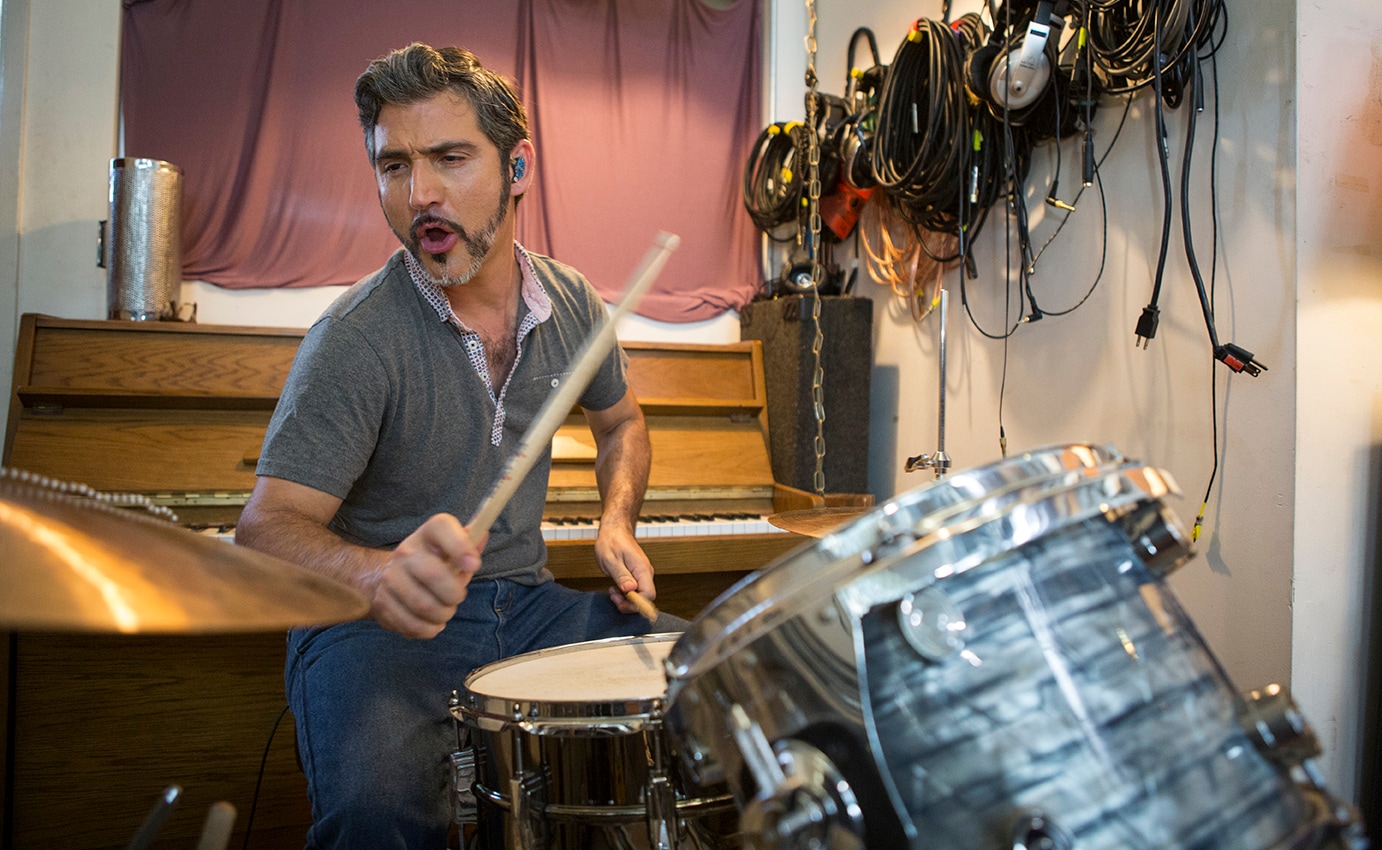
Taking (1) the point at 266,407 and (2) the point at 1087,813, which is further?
(1) the point at 266,407

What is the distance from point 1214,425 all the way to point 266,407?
2.29 m

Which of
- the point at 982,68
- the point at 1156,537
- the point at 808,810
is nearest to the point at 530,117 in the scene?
the point at 982,68

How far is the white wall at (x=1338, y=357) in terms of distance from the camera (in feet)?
5.44

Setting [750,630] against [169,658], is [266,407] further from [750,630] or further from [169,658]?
[750,630]

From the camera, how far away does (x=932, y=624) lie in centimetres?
68

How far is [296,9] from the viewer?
3.23 meters

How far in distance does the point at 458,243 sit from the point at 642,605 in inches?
29.3

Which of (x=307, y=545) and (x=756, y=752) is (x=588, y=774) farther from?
(x=307, y=545)

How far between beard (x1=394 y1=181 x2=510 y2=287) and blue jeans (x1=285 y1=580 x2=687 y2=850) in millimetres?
567

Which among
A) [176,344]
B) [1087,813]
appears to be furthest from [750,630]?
[176,344]

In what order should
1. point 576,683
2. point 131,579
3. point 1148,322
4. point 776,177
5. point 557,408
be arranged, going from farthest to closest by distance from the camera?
point 776,177 → point 1148,322 → point 576,683 → point 557,408 → point 131,579

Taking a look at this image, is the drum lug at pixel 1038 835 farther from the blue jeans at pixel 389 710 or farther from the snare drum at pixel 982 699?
the blue jeans at pixel 389 710

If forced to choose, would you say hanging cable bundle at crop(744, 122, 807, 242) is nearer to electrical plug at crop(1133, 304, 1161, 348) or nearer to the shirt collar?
electrical plug at crop(1133, 304, 1161, 348)

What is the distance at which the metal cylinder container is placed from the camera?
2674 millimetres
